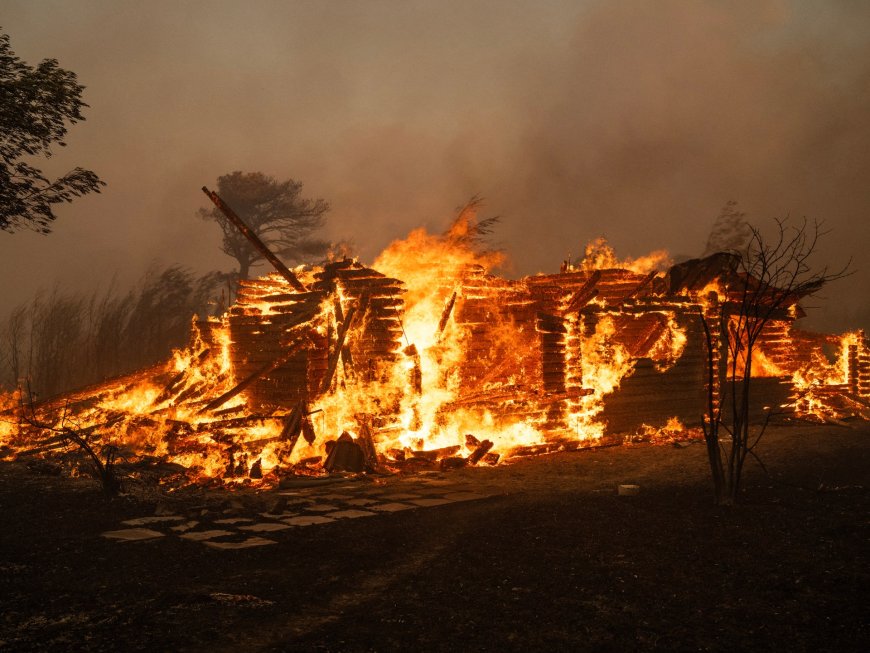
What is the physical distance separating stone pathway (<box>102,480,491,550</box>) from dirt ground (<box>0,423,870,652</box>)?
5 cm

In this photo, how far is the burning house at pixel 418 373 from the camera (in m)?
10.1

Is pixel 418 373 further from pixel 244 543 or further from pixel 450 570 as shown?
pixel 450 570

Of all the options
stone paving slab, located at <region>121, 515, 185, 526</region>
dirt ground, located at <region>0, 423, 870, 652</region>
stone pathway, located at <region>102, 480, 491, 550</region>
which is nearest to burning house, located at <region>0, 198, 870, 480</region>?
stone pathway, located at <region>102, 480, 491, 550</region>

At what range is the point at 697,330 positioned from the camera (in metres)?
13.4

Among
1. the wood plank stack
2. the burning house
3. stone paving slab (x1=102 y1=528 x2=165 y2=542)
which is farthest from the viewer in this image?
the wood plank stack

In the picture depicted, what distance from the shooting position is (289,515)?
6.74 meters

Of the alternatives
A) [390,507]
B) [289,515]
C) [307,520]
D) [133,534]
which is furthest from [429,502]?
[133,534]

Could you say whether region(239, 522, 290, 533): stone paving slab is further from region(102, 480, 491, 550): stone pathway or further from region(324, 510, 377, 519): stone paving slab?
region(324, 510, 377, 519): stone paving slab

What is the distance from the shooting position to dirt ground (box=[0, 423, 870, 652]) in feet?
12.4

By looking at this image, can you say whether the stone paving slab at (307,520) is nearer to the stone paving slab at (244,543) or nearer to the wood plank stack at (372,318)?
the stone paving slab at (244,543)

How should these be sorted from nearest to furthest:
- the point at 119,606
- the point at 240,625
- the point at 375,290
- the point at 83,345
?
1. the point at 240,625
2. the point at 119,606
3. the point at 375,290
4. the point at 83,345

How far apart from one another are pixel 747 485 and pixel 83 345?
18.1 meters

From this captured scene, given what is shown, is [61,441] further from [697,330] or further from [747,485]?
[697,330]

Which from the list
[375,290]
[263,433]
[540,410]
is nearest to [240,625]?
[263,433]
